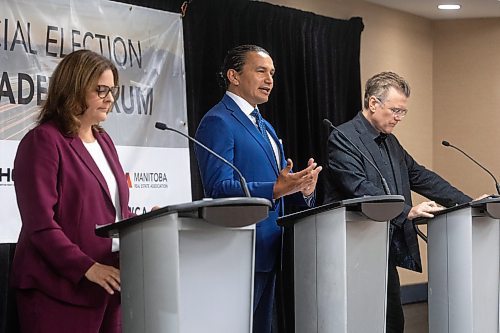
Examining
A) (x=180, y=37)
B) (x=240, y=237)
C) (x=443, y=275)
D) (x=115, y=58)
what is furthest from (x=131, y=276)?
(x=180, y=37)

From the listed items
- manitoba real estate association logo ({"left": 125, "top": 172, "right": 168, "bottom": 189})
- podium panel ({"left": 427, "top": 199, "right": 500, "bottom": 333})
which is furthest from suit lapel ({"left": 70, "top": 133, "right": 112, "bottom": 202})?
manitoba real estate association logo ({"left": 125, "top": 172, "right": 168, "bottom": 189})

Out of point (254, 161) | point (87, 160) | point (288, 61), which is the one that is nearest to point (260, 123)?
point (254, 161)

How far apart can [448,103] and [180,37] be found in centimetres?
310

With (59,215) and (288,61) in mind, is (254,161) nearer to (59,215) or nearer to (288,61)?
(59,215)

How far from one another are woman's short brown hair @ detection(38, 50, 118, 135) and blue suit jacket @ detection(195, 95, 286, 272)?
0.63m

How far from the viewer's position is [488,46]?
7.30 meters

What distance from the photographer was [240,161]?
11.0 ft

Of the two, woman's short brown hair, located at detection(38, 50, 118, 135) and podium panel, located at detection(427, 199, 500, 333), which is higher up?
woman's short brown hair, located at detection(38, 50, 118, 135)

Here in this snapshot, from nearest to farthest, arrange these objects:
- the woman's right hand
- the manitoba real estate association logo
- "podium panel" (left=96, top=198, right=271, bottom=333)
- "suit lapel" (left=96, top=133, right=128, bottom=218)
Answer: "podium panel" (left=96, top=198, right=271, bottom=333) → the woman's right hand → "suit lapel" (left=96, top=133, right=128, bottom=218) → the manitoba real estate association logo

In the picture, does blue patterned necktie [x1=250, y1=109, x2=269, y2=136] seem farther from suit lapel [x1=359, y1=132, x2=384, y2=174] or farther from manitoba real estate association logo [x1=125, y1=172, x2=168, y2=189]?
manitoba real estate association logo [x1=125, y1=172, x2=168, y2=189]

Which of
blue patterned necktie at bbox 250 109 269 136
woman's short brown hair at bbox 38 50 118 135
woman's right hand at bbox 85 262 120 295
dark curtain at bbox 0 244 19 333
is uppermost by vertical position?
woman's short brown hair at bbox 38 50 118 135

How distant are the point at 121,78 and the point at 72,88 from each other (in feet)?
6.43

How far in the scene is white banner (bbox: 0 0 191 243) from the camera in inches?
163

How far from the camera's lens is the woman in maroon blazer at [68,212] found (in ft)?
8.64
